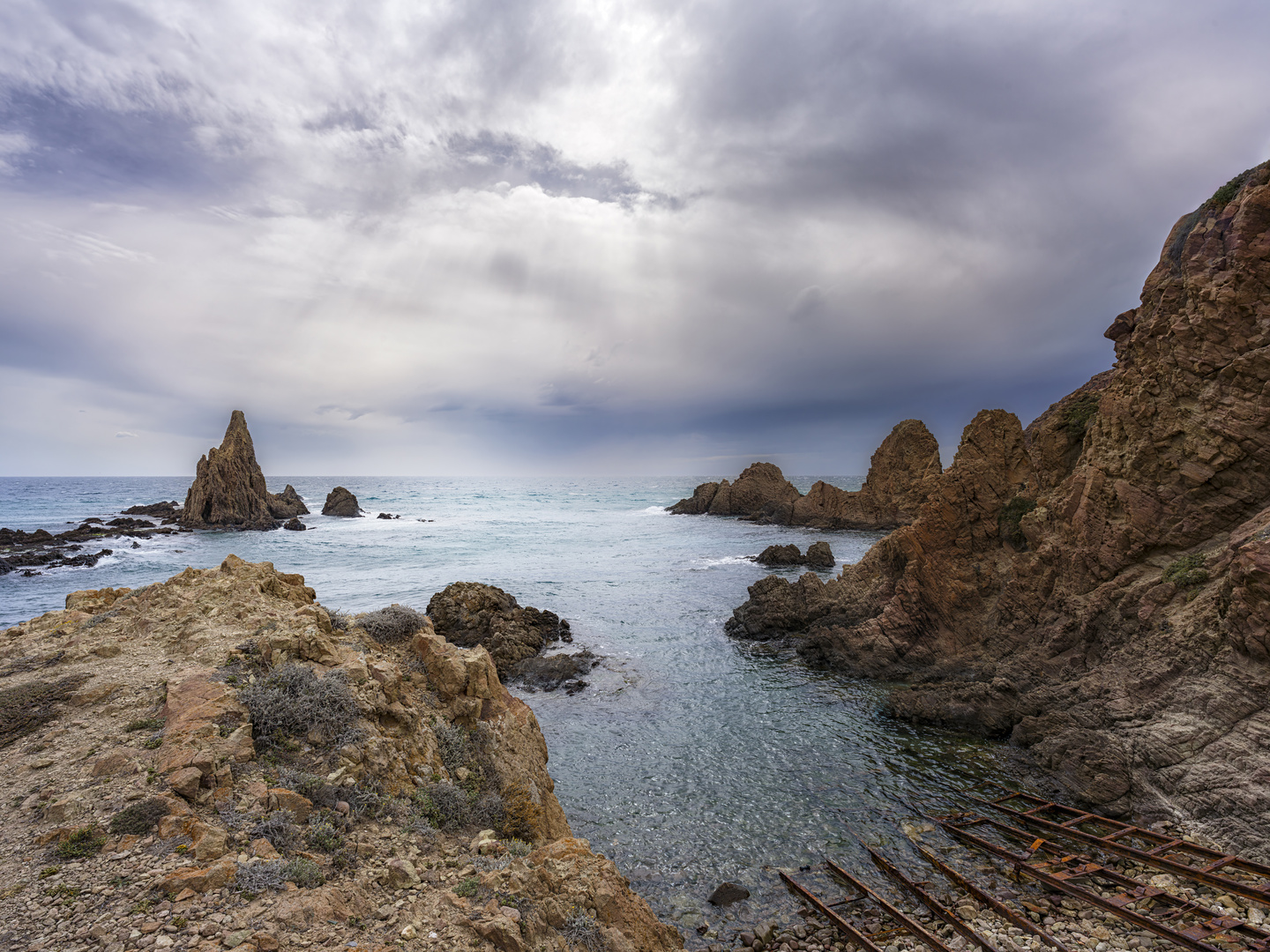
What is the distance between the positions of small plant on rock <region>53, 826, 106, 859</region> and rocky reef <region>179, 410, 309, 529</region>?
6368 centimetres

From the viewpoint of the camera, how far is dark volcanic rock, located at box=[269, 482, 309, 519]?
65.1 metres

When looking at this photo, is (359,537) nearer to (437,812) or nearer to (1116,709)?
(437,812)

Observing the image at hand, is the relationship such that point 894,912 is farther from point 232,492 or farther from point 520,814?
point 232,492

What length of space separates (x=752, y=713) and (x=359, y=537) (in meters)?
48.1

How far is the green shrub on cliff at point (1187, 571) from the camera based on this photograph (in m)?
10.5

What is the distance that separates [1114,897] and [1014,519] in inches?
495

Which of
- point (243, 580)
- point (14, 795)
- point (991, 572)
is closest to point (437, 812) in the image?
point (14, 795)

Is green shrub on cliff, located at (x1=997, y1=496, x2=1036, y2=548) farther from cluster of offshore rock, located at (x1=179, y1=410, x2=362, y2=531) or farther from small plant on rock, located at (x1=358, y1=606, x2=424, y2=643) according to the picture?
cluster of offshore rock, located at (x1=179, y1=410, x2=362, y2=531)

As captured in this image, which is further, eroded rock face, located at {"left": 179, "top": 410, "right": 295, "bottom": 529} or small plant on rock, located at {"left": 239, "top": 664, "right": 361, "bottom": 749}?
eroded rock face, located at {"left": 179, "top": 410, "right": 295, "bottom": 529}

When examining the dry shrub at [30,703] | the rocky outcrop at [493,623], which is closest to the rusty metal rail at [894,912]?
the dry shrub at [30,703]

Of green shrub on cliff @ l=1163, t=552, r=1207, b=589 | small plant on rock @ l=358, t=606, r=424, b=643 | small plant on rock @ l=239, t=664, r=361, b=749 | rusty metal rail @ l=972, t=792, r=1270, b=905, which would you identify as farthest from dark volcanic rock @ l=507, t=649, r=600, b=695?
green shrub on cliff @ l=1163, t=552, r=1207, b=589

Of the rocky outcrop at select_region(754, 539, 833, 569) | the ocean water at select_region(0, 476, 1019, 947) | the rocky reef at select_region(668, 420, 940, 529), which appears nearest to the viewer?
the ocean water at select_region(0, 476, 1019, 947)

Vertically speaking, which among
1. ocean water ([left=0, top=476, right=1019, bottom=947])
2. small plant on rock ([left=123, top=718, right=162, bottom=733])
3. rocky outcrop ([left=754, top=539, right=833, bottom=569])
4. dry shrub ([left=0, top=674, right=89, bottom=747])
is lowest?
ocean water ([left=0, top=476, right=1019, bottom=947])

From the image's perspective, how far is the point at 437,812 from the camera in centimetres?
630
